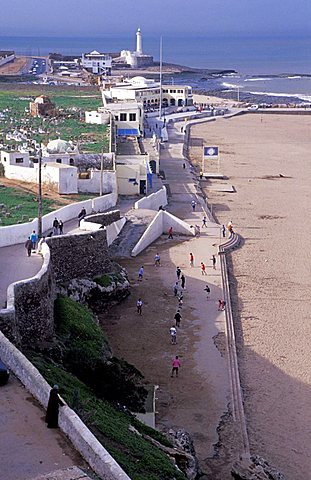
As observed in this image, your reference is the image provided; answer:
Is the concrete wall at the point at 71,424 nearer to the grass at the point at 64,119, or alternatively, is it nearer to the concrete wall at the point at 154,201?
the concrete wall at the point at 154,201

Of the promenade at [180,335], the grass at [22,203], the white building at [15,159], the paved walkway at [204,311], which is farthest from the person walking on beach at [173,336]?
the white building at [15,159]

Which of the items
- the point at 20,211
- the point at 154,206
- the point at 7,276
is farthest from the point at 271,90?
the point at 7,276

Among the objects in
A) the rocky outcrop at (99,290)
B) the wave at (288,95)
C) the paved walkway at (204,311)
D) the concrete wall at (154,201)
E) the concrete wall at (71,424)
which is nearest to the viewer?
the concrete wall at (71,424)

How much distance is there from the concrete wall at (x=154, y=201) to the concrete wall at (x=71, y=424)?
61.7 feet

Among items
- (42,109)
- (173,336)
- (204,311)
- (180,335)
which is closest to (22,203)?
(204,311)

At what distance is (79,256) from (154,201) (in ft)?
39.3

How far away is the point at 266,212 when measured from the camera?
35.9 metres

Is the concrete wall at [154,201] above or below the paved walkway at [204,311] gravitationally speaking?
above

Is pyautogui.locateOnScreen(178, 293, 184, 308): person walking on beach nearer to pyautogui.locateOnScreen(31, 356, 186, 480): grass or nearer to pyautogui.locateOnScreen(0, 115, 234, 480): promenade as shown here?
pyautogui.locateOnScreen(0, 115, 234, 480): promenade

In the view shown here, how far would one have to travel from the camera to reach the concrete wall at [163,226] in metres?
29.1

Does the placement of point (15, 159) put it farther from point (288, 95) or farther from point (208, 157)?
point (288, 95)

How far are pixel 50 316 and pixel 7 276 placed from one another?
1755 mm

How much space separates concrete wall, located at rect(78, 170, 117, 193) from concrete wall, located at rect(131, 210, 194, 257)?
207 centimetres

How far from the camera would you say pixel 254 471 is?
46.4 feet
